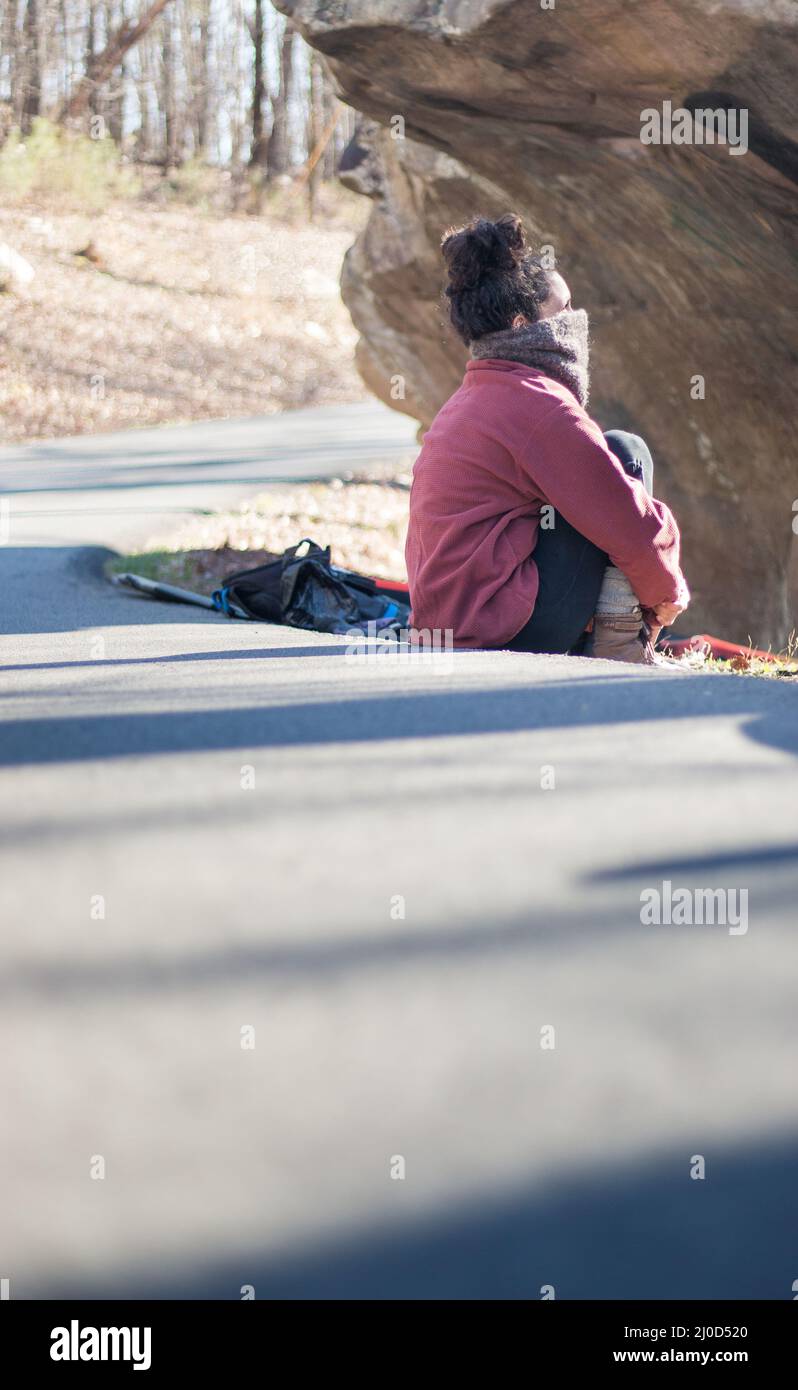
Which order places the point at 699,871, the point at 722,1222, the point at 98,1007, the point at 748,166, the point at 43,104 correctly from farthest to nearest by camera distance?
the point at 43,104, the point at 748,166, the point at 699,871, the point at 98,1007, the point at 722,1222

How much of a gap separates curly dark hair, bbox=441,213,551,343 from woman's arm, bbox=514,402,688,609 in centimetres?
42

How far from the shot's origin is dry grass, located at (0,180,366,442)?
18969 mm

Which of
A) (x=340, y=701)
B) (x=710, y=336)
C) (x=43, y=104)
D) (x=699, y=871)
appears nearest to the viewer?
(x=699, y=871)

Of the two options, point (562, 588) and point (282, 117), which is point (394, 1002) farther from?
point (282, 117)

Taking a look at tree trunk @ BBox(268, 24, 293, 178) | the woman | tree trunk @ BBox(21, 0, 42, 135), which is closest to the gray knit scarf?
the woman

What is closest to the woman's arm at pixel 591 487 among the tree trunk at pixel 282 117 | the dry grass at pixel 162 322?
the dry grass at pixel 162 322

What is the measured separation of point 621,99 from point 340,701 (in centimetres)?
424

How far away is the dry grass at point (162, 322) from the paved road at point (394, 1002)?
14650 millimetres

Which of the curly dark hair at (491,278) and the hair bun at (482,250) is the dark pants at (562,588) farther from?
the hair bun at (482,250)

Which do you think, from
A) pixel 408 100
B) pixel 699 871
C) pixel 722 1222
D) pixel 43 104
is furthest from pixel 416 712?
pixel 43 104

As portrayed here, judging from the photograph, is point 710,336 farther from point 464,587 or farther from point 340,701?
point 340,701

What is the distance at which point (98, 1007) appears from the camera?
158cm

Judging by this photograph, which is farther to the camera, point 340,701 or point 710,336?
point 710,336

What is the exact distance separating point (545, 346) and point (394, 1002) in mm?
3128
